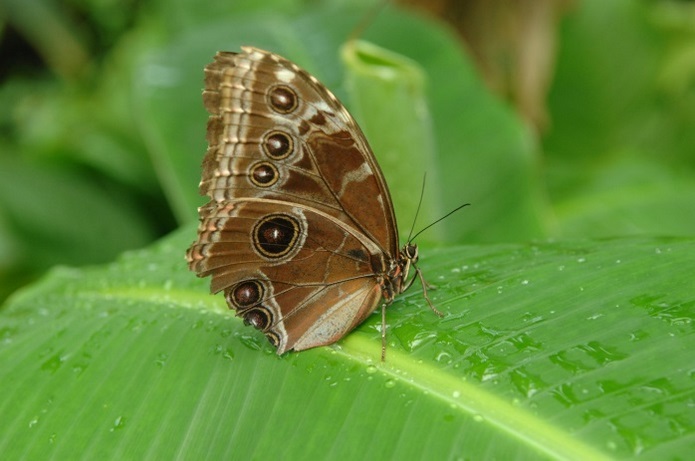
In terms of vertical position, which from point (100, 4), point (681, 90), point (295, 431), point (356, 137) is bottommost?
point (681, 90)

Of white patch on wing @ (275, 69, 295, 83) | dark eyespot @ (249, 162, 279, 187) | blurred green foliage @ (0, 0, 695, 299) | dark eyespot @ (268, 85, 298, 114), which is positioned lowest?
blurred green foliage @ (0, 0, 695, 299)

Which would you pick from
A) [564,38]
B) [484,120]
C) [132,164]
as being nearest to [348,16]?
[484,120]

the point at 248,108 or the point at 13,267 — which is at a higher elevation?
the point at 248,108

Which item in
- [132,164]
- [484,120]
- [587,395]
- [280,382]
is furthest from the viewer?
[132,164]

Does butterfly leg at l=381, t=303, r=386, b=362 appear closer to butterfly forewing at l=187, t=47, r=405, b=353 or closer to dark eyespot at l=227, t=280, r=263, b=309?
butterfly forewing at l=187, t=47, r=405, b=353

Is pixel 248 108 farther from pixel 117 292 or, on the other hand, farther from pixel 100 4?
pixel 100 4

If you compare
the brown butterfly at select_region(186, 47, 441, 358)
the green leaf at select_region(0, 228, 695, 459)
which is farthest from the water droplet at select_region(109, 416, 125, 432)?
the brown butterfly at select_region(186, 47, 441, 358)

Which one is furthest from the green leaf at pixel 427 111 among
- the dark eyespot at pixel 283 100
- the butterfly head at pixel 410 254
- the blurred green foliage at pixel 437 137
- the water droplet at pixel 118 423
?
the water droplet at pixel 118 423
